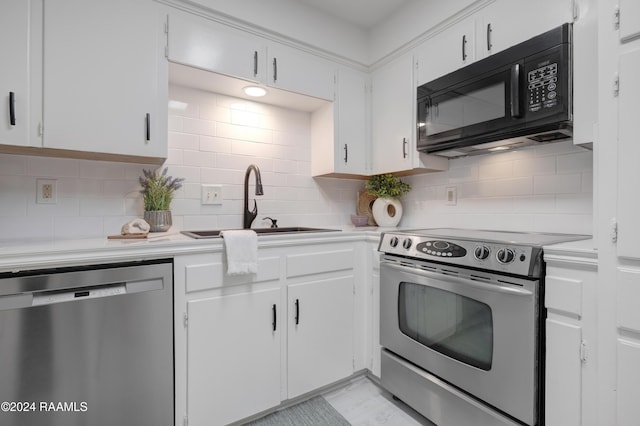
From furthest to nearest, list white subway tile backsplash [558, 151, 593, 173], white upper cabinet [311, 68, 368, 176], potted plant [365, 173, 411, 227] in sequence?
potted plant [365, 173, 411, 227] < white upper cabinet [311, 68, 368, 176] < white subway tile backsplash [558, 151, 593, 173]

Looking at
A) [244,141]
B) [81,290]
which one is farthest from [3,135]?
[244,141]

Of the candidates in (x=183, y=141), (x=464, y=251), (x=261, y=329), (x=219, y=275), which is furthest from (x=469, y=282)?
(x=183, y=141)

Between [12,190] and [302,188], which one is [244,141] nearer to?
[302,188]

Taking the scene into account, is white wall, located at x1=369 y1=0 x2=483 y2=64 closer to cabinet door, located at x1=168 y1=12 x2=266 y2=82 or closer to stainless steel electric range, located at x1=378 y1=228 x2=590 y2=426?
cabinet door, located at x1=168 y1=12 x2=266 y2=82

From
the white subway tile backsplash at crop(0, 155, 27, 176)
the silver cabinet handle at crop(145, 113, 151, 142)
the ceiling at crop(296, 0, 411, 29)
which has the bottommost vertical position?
the white subway tile backsplash at crop(0, 155, 27, 176)

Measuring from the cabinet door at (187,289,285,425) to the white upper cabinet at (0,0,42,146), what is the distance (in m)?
1.04

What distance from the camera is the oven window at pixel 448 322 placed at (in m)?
1.39

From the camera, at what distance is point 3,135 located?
4.32 ft

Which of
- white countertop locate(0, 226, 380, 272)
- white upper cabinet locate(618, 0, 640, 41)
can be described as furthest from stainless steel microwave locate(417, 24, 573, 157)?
white countertop locate(0, 226, 380, 272)

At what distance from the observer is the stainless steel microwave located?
1.41 meters

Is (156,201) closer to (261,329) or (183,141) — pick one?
(183,141)

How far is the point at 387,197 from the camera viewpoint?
246 centimetres

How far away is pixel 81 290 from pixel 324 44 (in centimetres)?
204

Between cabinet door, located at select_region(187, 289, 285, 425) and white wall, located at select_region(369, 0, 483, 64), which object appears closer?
cabinet door, located at select_region(187, 289, 285, 425)
